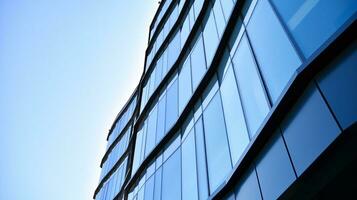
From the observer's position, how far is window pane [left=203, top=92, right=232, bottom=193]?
11135 mm

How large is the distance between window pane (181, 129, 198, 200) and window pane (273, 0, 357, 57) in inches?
287

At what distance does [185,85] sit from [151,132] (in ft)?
16.7

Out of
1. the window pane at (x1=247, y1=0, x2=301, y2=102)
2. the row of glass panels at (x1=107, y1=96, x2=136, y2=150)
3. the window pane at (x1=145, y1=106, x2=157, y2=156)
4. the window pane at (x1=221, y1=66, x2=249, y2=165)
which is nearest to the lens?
the window pane at (x1=247, y1=0, x2=301, y2=102)

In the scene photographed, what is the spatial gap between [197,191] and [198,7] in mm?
11882

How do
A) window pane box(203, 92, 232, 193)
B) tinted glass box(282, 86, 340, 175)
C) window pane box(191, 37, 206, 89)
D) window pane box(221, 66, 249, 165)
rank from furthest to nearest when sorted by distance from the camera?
window pane box(191, 37, 206, 89) < window pane box(203, 92, 232, 193) < window pane box(221, 66, 249, 165) < tinted glass box(282, 86, 340, 175)

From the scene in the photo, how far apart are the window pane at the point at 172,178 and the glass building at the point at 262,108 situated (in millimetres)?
61

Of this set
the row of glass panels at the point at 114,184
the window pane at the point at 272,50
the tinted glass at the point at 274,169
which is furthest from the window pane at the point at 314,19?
the row of glass panels at the point at 114,184

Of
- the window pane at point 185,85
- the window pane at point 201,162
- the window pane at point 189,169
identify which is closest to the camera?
the window pane at point 201,162

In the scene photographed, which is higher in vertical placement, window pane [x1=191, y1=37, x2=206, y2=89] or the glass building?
window pane [x1=191, y1=37, x2=206, y2=89]

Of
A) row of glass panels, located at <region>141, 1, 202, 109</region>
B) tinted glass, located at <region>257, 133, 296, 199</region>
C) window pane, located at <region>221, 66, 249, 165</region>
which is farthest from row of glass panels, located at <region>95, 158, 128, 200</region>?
tinted glass, located at <region>257, 133, 296, 199</region>

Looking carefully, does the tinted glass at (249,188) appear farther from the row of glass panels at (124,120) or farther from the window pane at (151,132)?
the row of glass panels at (124,120)

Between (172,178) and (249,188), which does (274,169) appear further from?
(172,178)

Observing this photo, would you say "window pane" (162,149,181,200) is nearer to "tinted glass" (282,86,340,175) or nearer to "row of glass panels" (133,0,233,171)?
"row of glass panels" (133,0,233,171)

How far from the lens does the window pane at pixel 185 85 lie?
1754 cm
